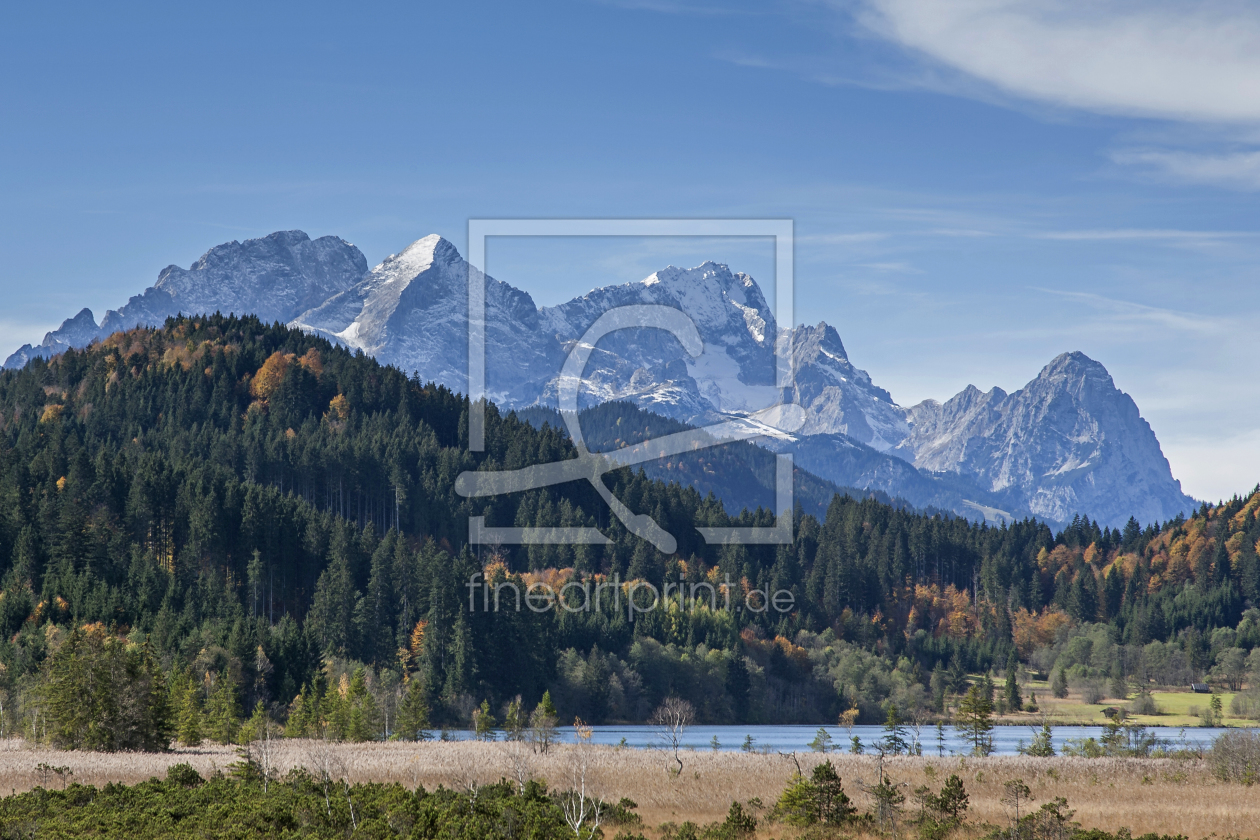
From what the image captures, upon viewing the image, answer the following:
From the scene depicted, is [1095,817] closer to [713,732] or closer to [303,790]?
[303,790]

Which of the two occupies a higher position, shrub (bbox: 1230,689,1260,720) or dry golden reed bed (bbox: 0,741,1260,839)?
dry golden reed bed (bbox: 0,741,1260,839)

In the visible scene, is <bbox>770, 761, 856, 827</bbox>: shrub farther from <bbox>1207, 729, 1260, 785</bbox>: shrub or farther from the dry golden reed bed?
<bbox>1207, 729, 1260, 785</bbox>: shrub

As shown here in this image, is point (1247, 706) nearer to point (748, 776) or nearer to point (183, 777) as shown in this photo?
point (748, 776)

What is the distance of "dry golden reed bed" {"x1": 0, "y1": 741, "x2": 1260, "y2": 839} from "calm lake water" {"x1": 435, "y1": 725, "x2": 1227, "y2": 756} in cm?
5336

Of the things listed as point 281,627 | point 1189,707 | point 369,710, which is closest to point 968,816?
point 369,710

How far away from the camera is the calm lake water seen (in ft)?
452

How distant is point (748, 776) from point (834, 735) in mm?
105848

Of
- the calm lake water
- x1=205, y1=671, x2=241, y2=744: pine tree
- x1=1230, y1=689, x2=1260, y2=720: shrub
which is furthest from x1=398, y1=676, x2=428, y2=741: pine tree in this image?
x1=1230, y1=689, x2=1260, y2=720: shrub

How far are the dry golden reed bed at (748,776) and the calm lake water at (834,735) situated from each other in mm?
53364

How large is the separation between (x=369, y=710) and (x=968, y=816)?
59.5 meters

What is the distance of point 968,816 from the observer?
193 ft

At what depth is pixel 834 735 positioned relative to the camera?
17100 cm

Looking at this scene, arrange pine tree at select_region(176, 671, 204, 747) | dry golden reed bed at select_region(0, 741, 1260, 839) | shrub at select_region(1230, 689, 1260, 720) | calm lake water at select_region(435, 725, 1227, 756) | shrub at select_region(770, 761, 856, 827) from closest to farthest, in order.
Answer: shrub at select_region(770, 761, 856, 827)
dry golden reed bed at select_region(0, 741, 1260, 839)
pine tree at select_region(176, 671, 204, 747)
calm lake water at select_region(435, 725, 1227, 756)
shrub at select_region(1230, 689, 1260, 720)

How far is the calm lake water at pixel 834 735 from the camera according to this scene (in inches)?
5423
